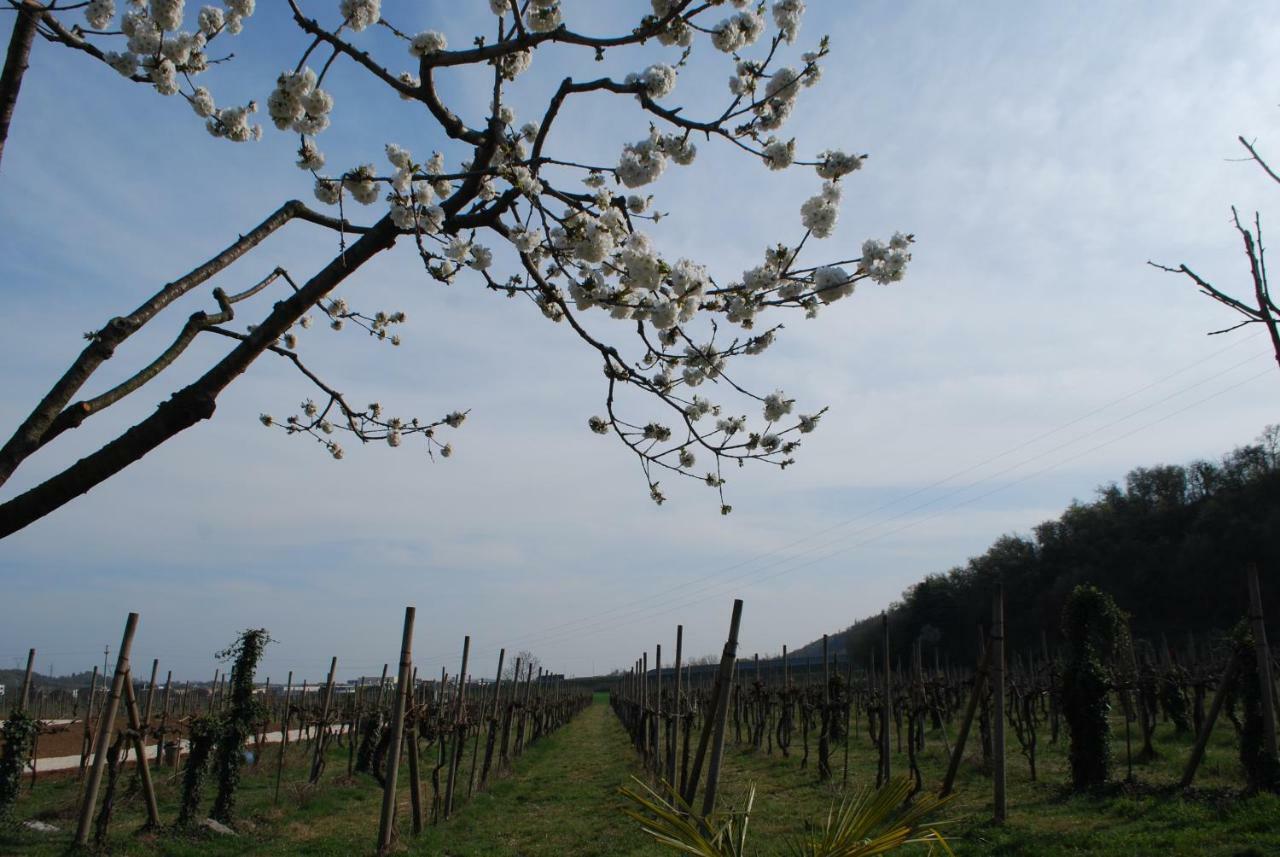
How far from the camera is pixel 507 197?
2742 millimetres

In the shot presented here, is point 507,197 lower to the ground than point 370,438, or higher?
higher

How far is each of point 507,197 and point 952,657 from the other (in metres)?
51.0

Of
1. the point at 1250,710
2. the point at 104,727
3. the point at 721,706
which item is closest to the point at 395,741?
the point at 104,727

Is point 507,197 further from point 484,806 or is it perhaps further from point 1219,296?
point 484,806

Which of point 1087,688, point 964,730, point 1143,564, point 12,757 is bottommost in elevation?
point 12,757

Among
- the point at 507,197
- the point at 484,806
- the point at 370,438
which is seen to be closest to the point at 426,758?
the point at 484,806

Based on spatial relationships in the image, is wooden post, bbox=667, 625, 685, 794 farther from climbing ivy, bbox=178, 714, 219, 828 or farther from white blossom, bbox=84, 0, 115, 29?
white blossom, bbox=84, 0, 115, 29

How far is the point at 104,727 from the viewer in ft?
24.7

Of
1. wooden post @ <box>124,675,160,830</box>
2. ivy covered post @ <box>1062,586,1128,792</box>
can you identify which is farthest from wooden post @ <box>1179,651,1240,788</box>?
wooden post @ <box>124,675,160,830</box>

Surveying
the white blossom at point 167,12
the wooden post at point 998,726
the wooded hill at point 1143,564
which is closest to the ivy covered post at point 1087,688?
the wooden post at point 998,726

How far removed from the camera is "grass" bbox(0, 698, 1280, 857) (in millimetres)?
7117

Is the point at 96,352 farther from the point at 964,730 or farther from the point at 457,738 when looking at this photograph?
the point at 457,738

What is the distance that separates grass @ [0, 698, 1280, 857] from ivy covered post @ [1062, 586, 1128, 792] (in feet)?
1.72

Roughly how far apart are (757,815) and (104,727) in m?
6.65
